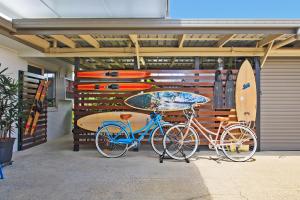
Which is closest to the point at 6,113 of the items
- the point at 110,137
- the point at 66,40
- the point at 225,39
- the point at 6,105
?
the point at 6,105

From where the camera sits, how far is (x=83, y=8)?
4.28m

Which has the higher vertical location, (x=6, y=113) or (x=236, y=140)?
(x=6, y=113)

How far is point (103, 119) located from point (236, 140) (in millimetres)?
2795

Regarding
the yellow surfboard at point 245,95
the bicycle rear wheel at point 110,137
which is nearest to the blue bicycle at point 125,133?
the bicycle rear wheel at point 110,137

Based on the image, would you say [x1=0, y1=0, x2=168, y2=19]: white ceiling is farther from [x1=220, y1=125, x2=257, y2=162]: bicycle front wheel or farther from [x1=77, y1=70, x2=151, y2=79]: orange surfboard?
[x1=220, y1=125, x2=257, y2=162]: bicycle front wheel

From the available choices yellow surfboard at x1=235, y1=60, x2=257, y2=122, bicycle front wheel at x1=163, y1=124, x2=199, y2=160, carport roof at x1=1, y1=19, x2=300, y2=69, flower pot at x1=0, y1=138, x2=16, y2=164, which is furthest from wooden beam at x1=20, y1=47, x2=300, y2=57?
flower pot at x1=0, y1=138, x2=16, y2=164

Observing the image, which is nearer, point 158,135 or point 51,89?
point 158,135

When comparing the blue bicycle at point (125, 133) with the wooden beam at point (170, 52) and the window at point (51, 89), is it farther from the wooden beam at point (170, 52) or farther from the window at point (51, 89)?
the window at point (51, 89)

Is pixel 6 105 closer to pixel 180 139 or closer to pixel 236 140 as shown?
pixel 180 139

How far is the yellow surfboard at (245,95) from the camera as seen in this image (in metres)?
6.56

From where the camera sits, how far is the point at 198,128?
596cm

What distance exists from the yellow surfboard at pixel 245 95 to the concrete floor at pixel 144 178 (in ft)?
3.14

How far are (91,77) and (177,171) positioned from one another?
2.96 meters

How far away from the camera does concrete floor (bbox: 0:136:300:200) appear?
3.68 metres
